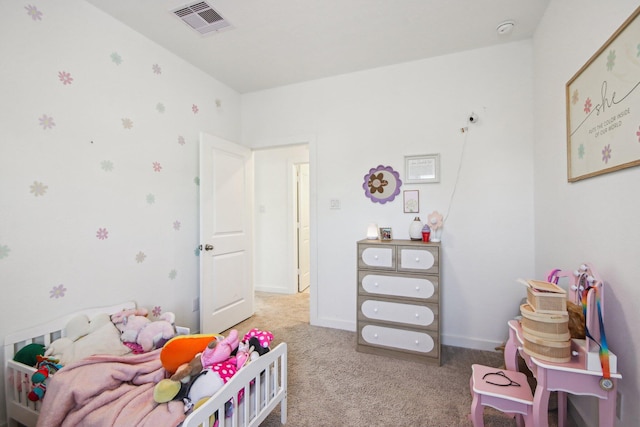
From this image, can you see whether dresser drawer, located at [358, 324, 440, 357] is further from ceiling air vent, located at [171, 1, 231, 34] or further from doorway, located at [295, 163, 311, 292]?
ceiling air vent, located at [171, 1, 231, 34]

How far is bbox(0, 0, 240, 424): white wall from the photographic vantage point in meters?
1.57

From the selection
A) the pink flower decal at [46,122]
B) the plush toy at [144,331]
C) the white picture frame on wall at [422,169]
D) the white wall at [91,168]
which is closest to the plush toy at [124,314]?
the plush toy at [144,331]

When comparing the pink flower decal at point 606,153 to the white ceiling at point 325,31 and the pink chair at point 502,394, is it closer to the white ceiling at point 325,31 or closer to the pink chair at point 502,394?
the pink chair at point 502,394

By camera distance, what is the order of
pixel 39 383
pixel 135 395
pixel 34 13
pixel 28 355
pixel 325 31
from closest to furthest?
pixel 135 395 < pixel 39 383 < pixel 28 355 < pixel 34 13 < pixel 325 31

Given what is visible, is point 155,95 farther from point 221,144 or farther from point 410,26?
point 410,26

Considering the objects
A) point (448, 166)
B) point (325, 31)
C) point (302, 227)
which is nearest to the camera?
point (325, 31)

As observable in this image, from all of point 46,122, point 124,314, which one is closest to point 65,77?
point 46,122

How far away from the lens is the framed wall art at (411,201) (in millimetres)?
2654

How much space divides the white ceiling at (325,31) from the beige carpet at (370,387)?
103 inches

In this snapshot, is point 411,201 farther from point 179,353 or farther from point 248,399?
point 179,353

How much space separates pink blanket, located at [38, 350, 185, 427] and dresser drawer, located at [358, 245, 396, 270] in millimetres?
1603

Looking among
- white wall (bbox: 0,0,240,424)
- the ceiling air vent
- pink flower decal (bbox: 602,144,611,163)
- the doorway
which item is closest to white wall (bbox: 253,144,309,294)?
the doorway

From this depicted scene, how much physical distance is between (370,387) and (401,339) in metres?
0.51

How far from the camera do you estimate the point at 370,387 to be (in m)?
1.96
